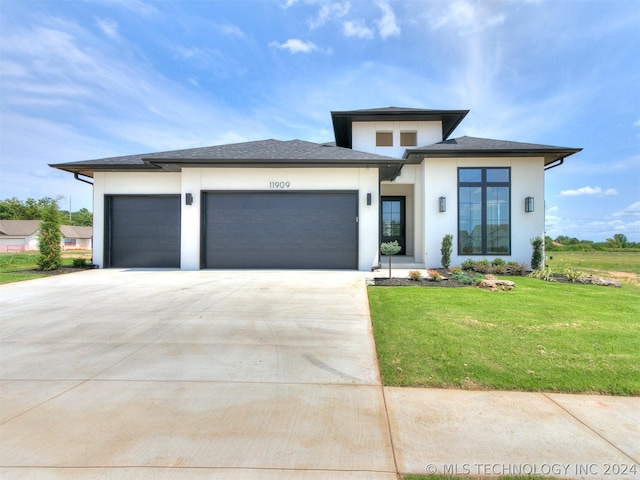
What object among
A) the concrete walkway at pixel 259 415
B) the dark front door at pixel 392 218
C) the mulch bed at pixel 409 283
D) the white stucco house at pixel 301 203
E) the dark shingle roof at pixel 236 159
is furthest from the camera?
the dark front door at pixel 392 218

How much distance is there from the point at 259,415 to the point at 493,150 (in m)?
11.6

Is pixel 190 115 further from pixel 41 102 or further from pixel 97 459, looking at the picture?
pixel 97 459

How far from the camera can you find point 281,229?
11039mm

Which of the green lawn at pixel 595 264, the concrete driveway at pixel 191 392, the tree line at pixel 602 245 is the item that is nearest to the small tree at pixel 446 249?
the green lawn at pixel 595 264

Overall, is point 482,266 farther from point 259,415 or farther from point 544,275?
point 259,415

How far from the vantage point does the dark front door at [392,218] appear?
1434 cm

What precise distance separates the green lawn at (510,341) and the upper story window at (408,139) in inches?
340

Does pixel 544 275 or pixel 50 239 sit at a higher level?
pixel 50 239

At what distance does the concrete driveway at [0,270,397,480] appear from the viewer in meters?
1.92

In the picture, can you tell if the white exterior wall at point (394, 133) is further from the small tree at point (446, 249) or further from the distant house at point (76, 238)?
the distant house at point (76, 238)

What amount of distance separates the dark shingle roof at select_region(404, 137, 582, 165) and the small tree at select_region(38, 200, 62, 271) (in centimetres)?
1312

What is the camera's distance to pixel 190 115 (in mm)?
16062

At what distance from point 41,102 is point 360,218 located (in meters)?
16.1

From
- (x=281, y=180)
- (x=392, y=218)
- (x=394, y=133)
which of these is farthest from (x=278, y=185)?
(x=392, y=218)
